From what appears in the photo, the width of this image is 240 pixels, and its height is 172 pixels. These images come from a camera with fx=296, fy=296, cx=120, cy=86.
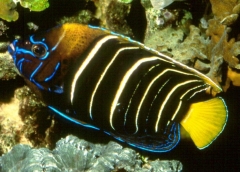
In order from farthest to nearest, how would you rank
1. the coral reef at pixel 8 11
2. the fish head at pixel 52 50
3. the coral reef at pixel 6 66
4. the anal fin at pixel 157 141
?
the coral reef at pixel 6 66 < the coral reef at pixel 8 11 < the anal fin at pixel 157 141 < the fish head at pixel 52 50

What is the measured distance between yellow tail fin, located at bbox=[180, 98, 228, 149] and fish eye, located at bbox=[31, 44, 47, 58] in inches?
39.7

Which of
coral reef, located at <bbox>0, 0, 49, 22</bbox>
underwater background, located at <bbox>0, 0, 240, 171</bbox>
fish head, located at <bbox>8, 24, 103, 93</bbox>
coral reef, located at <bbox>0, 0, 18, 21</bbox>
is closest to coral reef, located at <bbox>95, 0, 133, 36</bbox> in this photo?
underwater background, located at <bbox>0, 0, 240, 171</bbox>

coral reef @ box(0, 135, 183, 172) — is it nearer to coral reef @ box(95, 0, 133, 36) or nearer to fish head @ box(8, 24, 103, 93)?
fish head @ box(8, 24, 103, 93)

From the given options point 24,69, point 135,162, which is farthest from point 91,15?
point 135,162

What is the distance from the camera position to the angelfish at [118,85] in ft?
5.56

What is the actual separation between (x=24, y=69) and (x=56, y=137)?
4.14ft

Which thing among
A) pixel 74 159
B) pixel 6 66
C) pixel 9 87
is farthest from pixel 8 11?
pixel 74 159

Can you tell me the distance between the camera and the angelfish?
5.56ft

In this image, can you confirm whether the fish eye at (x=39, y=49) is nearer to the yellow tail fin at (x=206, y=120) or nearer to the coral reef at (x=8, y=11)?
the coral reef at (x=8, y=11)

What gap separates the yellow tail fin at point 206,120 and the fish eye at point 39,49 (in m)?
1.01

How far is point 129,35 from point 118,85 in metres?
1.07

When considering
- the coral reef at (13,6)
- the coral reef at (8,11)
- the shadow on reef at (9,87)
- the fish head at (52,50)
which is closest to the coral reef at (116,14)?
the coral reef at (13,6)

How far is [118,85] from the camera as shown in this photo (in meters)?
1.84

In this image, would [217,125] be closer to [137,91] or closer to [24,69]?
[137,91]
